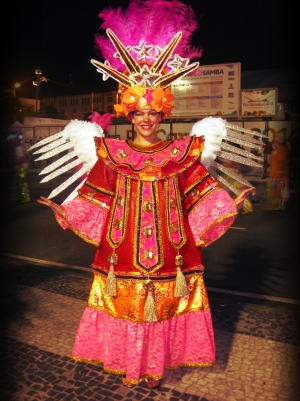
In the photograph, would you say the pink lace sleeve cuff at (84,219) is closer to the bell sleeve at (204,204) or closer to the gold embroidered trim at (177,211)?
the gold embroidered trim at (177,211)

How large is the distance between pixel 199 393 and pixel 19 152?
1037cm

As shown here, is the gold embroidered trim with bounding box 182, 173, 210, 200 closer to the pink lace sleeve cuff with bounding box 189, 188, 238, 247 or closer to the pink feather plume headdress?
the pink lace sleeve cuff with bounding box 189, 188, 238, 247

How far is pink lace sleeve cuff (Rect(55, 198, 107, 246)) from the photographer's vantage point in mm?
3084

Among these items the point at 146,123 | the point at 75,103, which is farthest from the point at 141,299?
the point at 75,103

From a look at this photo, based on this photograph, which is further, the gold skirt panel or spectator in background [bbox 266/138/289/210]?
spectator in background [bbox 266/138/289/210]

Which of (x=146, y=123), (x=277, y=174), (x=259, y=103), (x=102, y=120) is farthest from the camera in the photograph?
(x=259, y=103)

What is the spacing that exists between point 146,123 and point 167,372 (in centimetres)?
200

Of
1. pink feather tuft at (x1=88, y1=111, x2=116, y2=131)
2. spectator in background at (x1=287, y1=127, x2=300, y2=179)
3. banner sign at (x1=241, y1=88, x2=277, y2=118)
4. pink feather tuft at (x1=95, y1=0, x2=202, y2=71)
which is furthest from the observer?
banner sign at (x1=241, y1=88, x2=277, y2=118)

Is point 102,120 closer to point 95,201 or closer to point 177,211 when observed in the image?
point 95,201

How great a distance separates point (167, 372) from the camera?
3.25 meters

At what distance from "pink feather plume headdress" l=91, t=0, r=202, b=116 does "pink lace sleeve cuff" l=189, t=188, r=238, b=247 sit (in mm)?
781

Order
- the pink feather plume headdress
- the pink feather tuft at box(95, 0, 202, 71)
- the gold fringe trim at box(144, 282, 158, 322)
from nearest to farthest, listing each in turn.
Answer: the gold fringe trim at box(144, 282, 158, 322)
the pink feather plume headdress
the pink feather tuft at box(95, 0, 202, 71)

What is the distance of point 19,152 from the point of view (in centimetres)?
1194

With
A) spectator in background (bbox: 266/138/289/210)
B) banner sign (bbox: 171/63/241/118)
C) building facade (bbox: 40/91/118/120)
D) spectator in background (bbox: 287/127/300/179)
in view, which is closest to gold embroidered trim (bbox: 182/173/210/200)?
A: spectator in background (bbox: 266/138/289/210)
